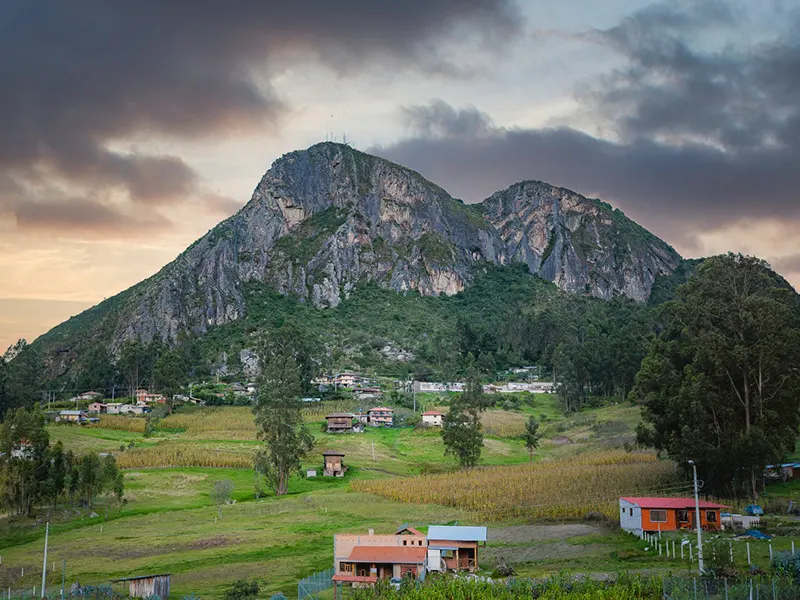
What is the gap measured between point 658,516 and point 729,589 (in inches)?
744

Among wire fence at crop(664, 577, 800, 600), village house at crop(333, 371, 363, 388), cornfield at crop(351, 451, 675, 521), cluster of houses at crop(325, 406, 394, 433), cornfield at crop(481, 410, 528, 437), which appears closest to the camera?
wire fence at crop(664, 577, 800, 600)

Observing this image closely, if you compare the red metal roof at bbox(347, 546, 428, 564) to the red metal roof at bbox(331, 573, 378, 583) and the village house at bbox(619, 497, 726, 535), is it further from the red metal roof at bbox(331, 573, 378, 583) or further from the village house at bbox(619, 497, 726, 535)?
the village house at bbox(619, 497, 726, 535)

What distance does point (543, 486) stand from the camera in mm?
75125

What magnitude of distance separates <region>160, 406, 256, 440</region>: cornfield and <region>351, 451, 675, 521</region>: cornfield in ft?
111

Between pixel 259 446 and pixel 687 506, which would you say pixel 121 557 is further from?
pixel 259 446

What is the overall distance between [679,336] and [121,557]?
60.3 m

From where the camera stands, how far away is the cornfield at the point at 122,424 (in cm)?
11719

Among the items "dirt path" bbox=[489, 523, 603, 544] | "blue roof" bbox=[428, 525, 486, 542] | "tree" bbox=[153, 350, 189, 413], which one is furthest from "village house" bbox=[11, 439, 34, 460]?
"tree" bbox=[153, 350, 189, 413]

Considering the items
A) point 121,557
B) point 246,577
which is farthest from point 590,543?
point 121,557

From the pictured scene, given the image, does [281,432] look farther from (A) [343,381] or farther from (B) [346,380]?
(B) [346,380]

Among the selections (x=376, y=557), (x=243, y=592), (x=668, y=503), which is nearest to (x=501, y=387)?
(x=668, y=503)

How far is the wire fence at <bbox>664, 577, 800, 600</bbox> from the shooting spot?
3412cm

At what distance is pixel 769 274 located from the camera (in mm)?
75500

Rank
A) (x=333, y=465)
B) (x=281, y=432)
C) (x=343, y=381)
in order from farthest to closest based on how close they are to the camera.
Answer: (x=343, y=381), (x=333, y=465), (x=281, y=432)
